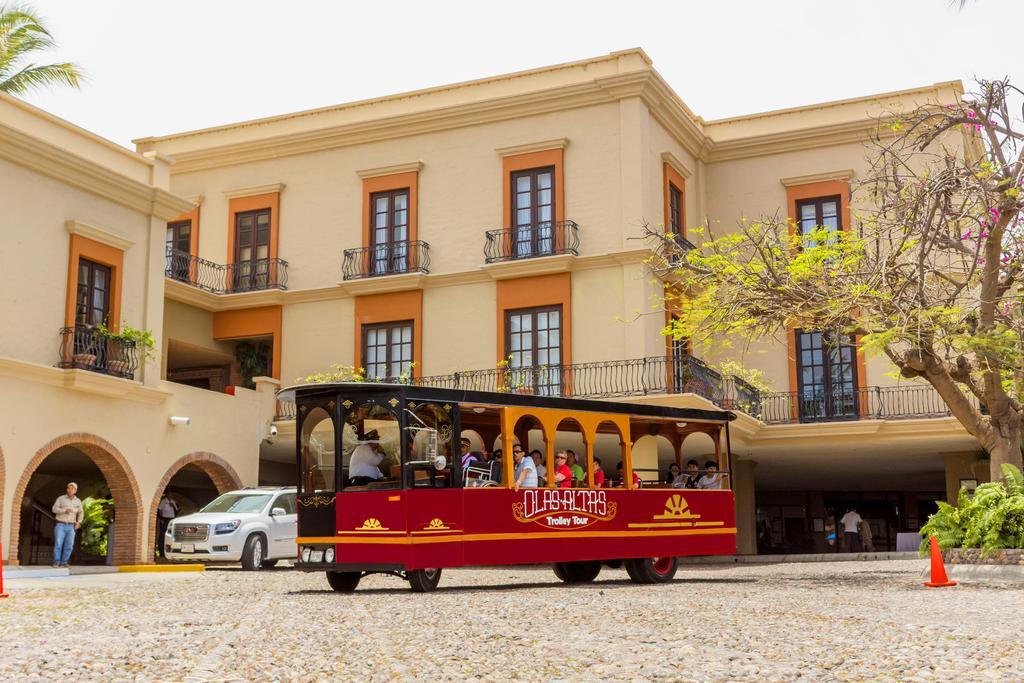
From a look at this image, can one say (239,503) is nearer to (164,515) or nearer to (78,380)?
(164,515)

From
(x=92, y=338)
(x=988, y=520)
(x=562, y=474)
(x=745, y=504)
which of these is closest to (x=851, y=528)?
(x=745, y=504)

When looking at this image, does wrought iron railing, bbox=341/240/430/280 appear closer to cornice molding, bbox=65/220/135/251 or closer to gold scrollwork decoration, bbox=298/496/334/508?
cornice molding, bbox=65/220/135/251

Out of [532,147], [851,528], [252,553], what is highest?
[532,147]

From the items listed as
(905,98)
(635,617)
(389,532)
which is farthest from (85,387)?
(905,98)

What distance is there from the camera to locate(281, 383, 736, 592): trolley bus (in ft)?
47.1

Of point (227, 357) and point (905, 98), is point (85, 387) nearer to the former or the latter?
point (227, 357)

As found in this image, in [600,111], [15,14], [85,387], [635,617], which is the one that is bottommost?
[635,617]

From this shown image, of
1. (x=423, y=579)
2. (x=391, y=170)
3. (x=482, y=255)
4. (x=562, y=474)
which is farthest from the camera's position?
(x=391, y=170)

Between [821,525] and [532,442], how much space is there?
79.1 ft

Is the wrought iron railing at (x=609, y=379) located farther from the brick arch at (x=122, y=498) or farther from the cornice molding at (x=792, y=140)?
the brick arch at (x=122, y=498)

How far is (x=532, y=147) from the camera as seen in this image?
89.7 ft

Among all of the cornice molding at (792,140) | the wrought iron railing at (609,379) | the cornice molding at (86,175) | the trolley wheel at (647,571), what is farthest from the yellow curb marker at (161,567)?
the cornice molding at (792,140)

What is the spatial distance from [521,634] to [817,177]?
22.1 metres

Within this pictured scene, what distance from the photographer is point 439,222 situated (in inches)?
1108
